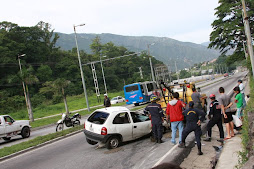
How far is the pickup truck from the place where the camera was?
15.6 m

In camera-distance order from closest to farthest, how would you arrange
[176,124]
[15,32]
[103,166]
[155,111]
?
1. [103,166]
2. [176,124]
3. [155,111]
4. [15,32]

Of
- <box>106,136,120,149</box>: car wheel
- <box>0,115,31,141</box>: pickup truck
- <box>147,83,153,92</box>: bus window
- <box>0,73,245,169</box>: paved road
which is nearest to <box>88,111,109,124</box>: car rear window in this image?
<box>106,136,120,149</box>: car wheel

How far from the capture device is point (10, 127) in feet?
52.5

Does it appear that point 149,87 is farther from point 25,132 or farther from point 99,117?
point 99,117

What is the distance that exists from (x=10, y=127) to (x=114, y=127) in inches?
359

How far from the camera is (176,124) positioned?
29.3 ft

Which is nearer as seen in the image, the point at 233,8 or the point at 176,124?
the point at 176,124

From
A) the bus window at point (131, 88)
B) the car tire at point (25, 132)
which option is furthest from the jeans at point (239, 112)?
the bus window at point (131, 88)

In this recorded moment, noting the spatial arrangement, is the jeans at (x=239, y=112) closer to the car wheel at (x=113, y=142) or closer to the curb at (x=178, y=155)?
the curb at (x=178, y=155)

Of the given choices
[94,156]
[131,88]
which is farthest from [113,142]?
[131,88]

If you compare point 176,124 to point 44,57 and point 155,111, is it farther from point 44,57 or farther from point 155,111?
point 44,57

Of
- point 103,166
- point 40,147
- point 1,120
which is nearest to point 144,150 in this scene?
point 103,166

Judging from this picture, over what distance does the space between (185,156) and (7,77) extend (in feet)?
176

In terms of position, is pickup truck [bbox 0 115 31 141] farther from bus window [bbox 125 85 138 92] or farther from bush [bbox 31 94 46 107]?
bush [bbox 31 94 46 107]
